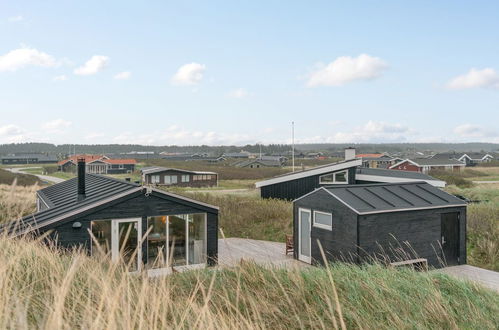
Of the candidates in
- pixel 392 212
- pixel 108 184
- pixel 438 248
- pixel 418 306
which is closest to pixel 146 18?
pixel 108 184

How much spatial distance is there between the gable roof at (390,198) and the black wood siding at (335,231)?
0.83 feet

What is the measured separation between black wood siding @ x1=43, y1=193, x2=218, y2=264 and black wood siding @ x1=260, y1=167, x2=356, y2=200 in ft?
46.2

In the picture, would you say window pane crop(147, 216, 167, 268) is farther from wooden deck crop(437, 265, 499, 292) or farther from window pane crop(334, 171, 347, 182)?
window pane crop(334, 171, 347, 182)

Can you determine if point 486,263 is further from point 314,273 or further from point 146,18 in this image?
point 146,18

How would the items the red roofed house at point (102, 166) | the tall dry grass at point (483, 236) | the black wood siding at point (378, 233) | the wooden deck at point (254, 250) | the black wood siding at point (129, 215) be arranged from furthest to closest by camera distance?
the red roofed house at point (102, 166) < the wooden deck at point (254, 250) < the tall dry grass at point (483, 236) < the black wood siding at point (378, 233) < the black wood siding at point (129, 215)

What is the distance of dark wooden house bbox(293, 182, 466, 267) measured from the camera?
12094mm

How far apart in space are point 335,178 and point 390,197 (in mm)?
13145

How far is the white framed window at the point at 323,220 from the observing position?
42.7 feet

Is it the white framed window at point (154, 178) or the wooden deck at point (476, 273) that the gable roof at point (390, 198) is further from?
the white framed window at point (154, 178)

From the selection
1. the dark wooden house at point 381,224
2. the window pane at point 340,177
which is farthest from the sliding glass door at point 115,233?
the window pane at point 340,177

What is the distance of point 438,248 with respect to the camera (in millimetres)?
13273

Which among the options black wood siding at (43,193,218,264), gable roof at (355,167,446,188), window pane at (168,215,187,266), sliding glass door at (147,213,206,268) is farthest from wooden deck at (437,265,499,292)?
gable roof at (355,167,446,188)

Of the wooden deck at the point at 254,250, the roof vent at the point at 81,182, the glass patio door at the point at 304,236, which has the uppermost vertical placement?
the roof vent at the point at 81,182

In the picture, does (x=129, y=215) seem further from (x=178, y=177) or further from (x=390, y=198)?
(x=178, y=177)
